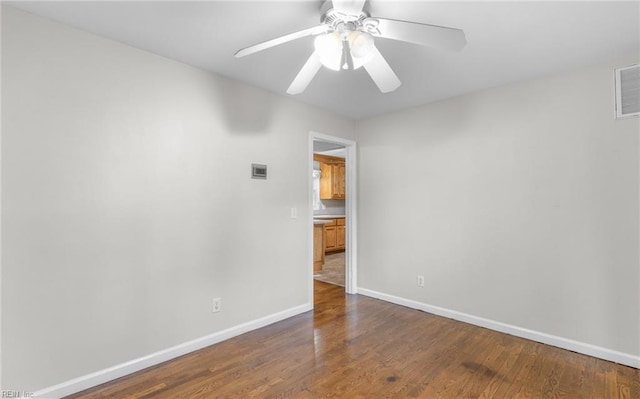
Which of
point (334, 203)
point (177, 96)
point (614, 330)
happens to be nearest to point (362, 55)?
point (177, 96)

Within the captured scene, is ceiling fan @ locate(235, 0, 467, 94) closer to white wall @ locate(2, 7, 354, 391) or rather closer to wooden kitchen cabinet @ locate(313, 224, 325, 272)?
white wall @ locate(2, 7, 354, 391)

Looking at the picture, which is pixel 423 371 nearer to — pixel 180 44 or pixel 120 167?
pixel 120 167

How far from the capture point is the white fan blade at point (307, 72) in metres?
1.74

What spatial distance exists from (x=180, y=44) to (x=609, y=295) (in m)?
3.79

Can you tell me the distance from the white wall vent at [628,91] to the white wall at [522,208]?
0.17 ft

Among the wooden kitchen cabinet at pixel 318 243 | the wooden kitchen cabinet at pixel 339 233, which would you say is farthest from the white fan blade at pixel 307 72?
the wooden kitchen cabinet at pixel 339 233

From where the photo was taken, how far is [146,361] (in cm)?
224

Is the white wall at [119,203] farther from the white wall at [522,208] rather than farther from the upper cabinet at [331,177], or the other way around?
the upper cabinet at [331,177]

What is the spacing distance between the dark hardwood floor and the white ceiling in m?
2.35

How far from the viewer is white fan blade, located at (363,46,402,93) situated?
1.68m

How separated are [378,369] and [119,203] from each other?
2.24 m

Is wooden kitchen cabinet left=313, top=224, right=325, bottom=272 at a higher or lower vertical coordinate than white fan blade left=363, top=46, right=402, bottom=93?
lower

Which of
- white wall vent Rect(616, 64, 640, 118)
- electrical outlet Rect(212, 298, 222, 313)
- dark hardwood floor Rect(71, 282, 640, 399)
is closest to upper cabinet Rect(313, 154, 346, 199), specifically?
dark hardwood floor Rect(71, 282, 640, 399)

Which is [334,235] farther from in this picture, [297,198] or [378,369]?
[378,369]
